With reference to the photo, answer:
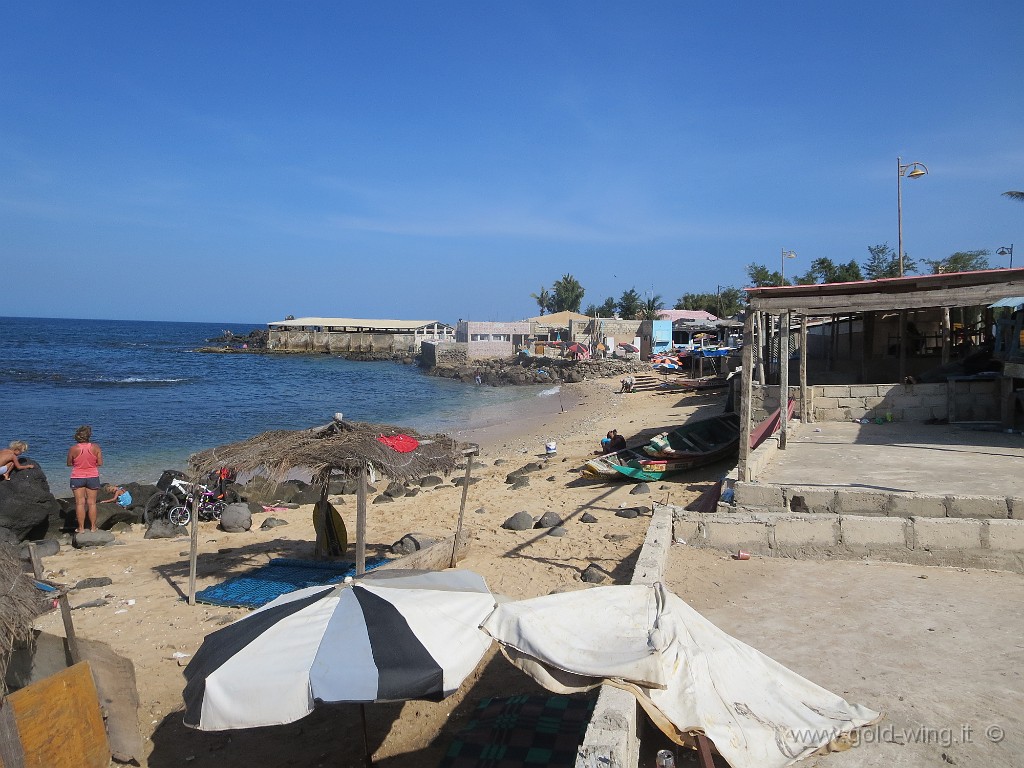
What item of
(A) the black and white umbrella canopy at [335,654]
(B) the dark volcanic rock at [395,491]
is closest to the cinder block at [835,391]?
(B) the dark volcanic rock at [395,491]

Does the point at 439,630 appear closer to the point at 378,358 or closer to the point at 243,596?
the point at 243,596

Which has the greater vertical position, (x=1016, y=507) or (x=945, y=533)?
(x=1016, y=507)

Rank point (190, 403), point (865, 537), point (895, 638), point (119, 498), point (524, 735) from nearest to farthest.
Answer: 1. point (524, 735)
2. point (895, 638)
3. point (865, 537)
4. point (119, 498)
5. point (190, 403)

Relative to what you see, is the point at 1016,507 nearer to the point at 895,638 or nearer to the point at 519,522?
the point at 895,638

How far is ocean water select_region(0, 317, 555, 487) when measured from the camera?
2278cm

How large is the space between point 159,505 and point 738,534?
985cm

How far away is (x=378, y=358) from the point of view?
7194 centimetres

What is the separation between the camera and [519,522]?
11.0m

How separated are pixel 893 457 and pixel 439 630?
27.9 ft

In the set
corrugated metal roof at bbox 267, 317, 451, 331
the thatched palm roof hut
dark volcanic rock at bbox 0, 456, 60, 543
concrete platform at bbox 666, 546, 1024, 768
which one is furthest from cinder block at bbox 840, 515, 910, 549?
corrugated metal roof at bbox 267, 317, 451, 331

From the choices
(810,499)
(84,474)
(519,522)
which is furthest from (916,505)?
(84,474)

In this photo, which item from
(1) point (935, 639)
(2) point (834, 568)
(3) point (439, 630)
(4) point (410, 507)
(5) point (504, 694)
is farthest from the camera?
(4) point (410, 507)

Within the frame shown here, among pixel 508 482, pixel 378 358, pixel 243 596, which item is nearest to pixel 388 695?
pixel 243 596

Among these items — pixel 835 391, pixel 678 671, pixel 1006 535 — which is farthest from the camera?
pixel 835 391
